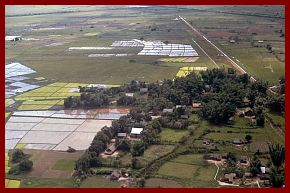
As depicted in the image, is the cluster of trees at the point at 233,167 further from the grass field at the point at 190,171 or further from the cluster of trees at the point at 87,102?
the cluster of trees at the point at 87,102

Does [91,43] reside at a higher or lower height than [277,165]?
higher

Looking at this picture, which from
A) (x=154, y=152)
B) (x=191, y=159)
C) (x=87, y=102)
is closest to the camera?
(x=191, y=159)

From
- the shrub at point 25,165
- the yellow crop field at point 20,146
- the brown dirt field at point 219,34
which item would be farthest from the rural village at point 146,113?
the brown dirt field at point 219,34

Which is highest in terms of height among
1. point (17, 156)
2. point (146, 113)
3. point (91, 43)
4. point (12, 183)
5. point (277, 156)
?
point (91, 43)

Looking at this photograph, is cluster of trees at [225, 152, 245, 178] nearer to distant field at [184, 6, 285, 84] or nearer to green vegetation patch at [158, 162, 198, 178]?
green vegetation patch at [158, 162, 198, 178]

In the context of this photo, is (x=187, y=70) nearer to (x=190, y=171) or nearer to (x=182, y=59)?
(x=182, y=59)

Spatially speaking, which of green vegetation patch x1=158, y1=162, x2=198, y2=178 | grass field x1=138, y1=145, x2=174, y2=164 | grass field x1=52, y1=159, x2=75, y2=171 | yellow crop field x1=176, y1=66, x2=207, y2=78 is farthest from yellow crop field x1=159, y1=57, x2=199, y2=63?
grass field x1=52, y1=159, x2=75, y2=171

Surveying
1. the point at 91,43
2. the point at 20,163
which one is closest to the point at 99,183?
the point at 20,163
